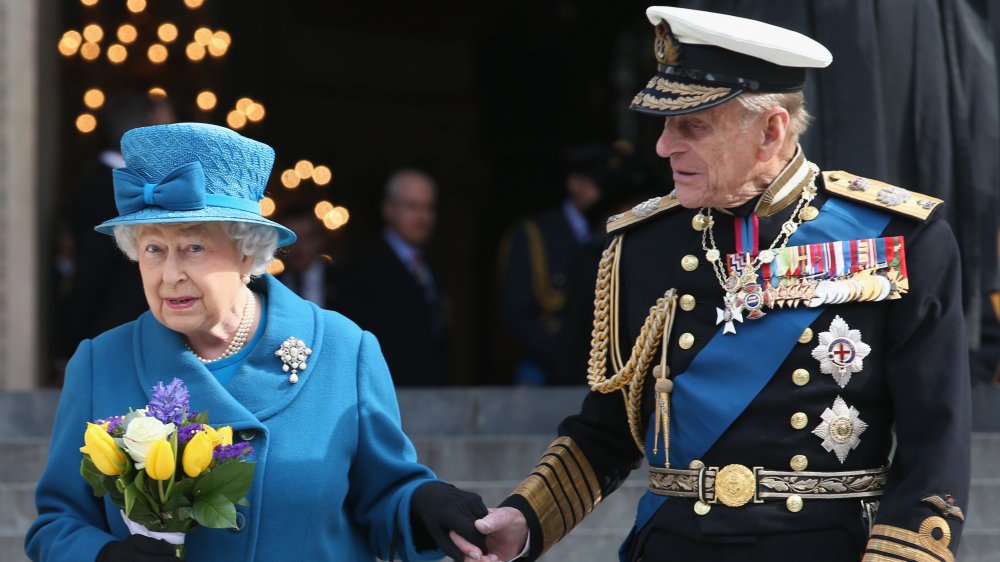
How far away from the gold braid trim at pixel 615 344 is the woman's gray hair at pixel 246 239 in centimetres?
73

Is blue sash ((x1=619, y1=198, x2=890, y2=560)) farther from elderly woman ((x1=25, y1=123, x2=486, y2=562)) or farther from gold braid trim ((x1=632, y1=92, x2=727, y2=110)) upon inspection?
elderly woman ((x1=25, y1=123, x2=486, y2=562))

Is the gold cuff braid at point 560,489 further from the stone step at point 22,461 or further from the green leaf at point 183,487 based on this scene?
the stone step at point 22,461

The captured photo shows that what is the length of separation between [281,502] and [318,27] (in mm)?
9463

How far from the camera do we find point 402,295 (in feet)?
25.0

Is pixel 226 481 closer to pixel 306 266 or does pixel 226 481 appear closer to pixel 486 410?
pixel 486 410

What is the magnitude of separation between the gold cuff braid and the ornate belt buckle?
44 centimetres

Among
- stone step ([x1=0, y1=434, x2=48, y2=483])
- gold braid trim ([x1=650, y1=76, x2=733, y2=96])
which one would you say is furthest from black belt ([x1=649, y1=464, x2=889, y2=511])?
stone step ([x1=0, y1=434, x2=48, y2=483])

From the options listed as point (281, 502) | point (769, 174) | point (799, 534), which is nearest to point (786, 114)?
point (769, 174)

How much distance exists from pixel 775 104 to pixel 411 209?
4481 millimetres

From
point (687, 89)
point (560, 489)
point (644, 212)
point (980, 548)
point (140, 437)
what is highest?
point (687, 89)

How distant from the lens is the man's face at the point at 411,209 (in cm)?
792

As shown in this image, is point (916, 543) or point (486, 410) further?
point (486, 410)

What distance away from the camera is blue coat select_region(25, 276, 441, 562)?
144 inches

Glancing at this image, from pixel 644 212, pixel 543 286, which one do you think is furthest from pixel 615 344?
pixel 543 286
